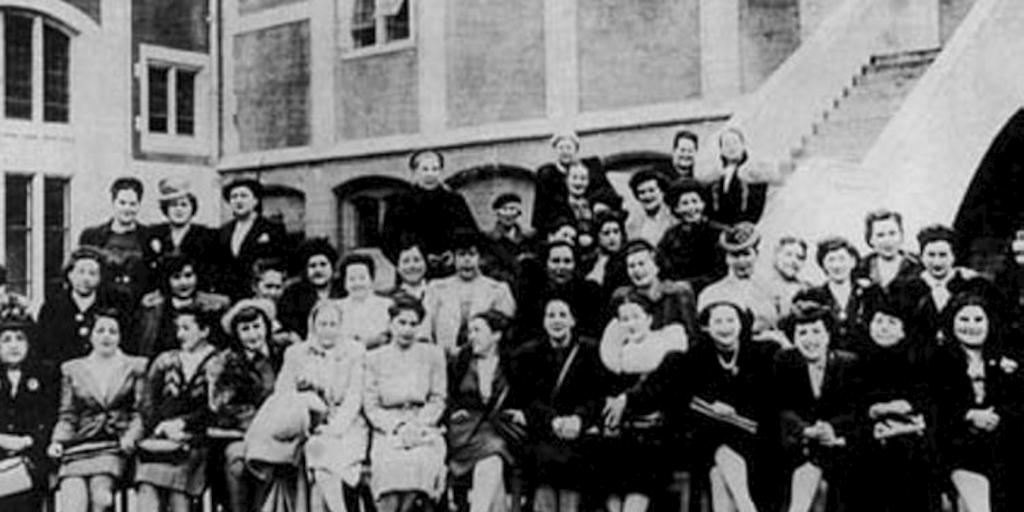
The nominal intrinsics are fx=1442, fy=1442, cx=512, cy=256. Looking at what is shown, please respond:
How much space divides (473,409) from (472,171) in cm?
159

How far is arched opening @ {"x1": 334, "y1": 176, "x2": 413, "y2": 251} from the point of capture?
19.9ft

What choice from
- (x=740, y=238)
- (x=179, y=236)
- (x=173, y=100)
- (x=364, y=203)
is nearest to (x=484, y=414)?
(x=740, y=238)

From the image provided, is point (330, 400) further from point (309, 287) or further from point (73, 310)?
point (73, 310)

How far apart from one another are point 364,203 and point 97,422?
73.6 inches

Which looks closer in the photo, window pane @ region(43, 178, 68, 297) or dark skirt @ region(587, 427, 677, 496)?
dark skirt @ region(587, 427, 677, 496)

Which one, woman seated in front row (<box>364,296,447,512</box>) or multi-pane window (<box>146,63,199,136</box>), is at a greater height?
multi-pane window (<box>146,63,199,136</box>)

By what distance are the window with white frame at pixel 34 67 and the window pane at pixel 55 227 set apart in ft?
0.95

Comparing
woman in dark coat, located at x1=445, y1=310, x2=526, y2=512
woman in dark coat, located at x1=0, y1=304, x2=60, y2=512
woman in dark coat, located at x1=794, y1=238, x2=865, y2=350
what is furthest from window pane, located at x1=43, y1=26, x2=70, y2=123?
woman in dark coat, located at x1=794, y1=238, x2=865, y2=350

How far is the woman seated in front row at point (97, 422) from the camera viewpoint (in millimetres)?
4539

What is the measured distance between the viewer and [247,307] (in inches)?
180

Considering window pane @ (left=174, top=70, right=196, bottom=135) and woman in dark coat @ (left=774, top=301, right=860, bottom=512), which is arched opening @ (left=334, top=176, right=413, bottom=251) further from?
woman in dark coat @ (left=774, top=301, right=860, bottom=512)

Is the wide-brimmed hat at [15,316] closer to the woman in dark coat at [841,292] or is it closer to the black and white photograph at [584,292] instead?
the black and white photograph at [584,292]

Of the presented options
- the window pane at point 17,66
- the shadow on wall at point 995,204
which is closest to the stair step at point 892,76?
the shadow on wall at point 995,204

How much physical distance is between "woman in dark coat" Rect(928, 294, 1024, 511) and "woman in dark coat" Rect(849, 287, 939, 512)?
0.05 m
